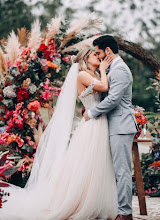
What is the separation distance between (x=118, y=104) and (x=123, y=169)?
769 mm

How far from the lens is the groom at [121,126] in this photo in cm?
397

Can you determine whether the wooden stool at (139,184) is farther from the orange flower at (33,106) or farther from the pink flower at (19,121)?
the pink flower at (19,121)

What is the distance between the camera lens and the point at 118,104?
4.09m

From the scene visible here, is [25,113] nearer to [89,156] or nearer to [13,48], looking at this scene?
[13,48]

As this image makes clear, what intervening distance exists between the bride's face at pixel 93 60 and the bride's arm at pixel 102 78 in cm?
17

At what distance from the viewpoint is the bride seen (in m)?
4.00

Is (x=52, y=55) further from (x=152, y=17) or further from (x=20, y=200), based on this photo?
(x=152, y=17)

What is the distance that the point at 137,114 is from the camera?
16.8 feet

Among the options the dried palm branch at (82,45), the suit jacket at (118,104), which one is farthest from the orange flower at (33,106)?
the suit jacket at (118,104)

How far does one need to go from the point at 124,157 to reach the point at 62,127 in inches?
38.2

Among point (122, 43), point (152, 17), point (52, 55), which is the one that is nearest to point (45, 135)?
point (52, 55)

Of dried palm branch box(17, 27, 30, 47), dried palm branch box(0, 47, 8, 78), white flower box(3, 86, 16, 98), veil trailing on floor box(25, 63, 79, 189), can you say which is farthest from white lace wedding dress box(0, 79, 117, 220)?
dried palm branch box(17, 27, 30, 47)

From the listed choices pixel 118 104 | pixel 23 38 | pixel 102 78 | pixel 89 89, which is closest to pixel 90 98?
pixel 89 89

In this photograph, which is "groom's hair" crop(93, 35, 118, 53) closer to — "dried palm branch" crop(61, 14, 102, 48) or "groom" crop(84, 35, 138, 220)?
"groom" crop(84, 35, 138, 220)
